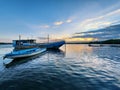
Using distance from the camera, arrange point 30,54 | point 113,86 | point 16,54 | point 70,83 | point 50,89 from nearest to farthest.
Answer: point 50,89 < point 113,86 < point 70,83 < point 16,54 < point 30,54

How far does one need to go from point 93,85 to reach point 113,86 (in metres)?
1.47

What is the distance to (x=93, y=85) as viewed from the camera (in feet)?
28.8

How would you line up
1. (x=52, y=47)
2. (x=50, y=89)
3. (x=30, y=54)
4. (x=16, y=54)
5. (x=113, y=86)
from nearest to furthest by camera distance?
(x=50, y=89) → (x=113, y=86) → (x=16, y=54) → (x=30, y=54) → (x=52, y=47)

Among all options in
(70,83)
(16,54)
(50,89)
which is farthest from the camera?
(16,54)

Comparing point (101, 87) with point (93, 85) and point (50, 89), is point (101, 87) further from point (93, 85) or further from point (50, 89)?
point (50, 89)

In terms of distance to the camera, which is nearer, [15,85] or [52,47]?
[15,85]

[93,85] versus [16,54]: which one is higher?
[16,54]

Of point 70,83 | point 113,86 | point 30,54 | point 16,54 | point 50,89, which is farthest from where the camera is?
point 30,54

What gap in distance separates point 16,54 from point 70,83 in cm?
1358

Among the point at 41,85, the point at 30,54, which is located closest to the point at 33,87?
the point at 41,85

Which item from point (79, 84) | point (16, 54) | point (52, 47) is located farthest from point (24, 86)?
point (52, 47)

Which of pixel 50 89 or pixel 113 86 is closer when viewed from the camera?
pixel 50 89

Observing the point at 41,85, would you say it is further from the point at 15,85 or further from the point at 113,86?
the point at 113,86

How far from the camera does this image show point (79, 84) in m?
8.98
